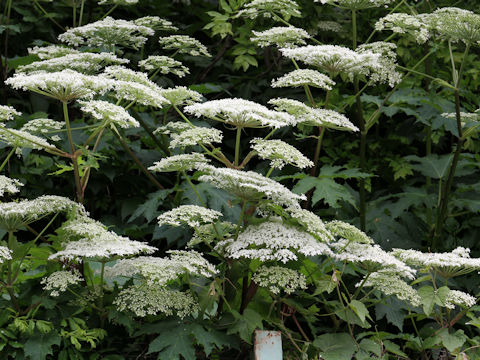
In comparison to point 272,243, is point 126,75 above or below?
above

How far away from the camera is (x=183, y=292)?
331cm

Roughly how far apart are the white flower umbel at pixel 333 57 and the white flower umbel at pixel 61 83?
106 centimetres

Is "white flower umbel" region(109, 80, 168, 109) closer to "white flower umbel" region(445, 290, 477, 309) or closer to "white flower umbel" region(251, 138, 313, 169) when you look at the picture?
"white flower umbel" region(251, 138, 313, 169)

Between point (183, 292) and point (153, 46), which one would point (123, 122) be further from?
point (153, 46)

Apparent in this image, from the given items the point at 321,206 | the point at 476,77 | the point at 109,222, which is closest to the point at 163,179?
the point at 109,222

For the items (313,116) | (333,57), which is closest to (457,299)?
(313,116)

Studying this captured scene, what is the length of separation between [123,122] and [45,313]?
102cm

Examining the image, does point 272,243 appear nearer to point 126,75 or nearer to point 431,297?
point 431,297

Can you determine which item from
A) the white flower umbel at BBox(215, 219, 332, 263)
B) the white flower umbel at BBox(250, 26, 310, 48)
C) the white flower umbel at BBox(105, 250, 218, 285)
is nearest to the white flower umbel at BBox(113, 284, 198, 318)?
the white flower umbel at BBox(105, 250, 218, 285)

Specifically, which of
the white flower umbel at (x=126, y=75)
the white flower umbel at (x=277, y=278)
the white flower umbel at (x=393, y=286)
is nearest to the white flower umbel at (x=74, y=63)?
the white flower umbel at (x=126, y=75)

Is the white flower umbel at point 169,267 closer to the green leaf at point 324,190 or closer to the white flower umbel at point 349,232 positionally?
the white flower umbel at point 349,232

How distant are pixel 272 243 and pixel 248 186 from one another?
295mm

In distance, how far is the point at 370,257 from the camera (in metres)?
3.11

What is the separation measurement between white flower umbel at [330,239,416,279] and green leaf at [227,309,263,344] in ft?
1.63
